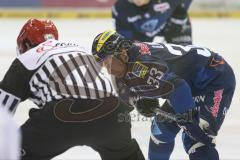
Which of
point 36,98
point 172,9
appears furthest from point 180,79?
point 172,9

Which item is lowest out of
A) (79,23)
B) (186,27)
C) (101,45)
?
(79,23)

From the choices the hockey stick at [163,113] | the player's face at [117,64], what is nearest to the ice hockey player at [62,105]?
the player's face at [117,64]

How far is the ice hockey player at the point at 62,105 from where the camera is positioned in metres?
3.28

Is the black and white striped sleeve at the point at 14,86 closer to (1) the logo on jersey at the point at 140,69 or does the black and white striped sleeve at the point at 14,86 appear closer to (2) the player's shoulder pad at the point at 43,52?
(2) the player's shoulder pad at the point at 43,52

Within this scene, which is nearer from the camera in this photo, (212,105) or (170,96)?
(170,96)

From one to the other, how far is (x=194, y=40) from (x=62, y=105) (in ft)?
21.0

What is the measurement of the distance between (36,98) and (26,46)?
357mm

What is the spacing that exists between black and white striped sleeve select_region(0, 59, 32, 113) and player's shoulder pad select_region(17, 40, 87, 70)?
35mm

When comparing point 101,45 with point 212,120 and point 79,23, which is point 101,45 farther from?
point 79,23

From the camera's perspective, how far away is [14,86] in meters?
3.30

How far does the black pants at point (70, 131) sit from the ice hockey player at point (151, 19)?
3183 millimetres

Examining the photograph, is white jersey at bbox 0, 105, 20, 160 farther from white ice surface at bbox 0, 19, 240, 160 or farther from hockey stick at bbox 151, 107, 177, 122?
white ice surface at bbox 0, 19, 240, 160

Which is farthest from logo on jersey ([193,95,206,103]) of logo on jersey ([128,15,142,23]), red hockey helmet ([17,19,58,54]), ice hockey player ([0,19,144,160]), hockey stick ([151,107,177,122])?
logo on jersey ([128,15,142,23])

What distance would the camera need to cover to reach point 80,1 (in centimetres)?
1120
